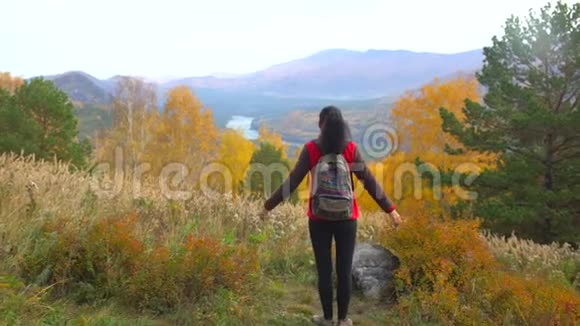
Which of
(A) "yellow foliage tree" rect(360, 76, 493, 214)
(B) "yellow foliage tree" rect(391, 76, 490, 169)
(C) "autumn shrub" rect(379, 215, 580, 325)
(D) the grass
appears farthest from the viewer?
(B) "yellow foliage tree" rect(391, 76, 490, 169)

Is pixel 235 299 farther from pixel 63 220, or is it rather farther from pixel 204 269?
pixel 63 220

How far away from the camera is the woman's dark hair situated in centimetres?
362

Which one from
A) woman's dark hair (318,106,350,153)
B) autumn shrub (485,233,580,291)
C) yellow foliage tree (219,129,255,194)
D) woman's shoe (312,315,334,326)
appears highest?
woman's dark hair (318,106,350,153)

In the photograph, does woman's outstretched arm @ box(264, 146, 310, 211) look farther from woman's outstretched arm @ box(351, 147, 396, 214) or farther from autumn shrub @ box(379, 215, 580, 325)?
autumn shrub @ box(379, 215, 580, 325)

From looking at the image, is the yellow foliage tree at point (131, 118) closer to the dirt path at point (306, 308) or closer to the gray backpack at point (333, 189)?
the dirt path at point (306, 308)

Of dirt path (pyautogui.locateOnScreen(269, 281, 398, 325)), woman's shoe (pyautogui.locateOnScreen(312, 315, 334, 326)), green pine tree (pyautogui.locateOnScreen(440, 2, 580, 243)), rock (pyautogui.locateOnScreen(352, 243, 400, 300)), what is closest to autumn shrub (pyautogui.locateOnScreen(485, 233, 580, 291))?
rock (pyautogui.locateOnScreen(352, 243, 400, 300))

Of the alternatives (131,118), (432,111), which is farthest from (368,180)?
(131,118)

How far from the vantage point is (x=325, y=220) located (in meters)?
3.82

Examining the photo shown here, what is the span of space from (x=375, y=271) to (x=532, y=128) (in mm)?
14400

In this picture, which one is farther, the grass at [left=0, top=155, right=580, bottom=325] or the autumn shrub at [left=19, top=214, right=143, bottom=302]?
the autumn shrub at [left=19, top=214, right=143, bottom=302]

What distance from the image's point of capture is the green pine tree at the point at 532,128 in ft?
52.4

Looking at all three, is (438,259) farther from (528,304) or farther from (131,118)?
(131,118)

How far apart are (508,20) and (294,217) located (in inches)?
627

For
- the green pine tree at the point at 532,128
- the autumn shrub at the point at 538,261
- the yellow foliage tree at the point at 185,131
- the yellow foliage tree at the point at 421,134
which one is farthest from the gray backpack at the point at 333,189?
the yellow foliage tree at the point at 185,131
